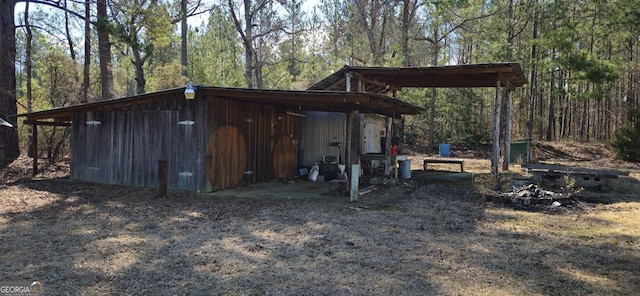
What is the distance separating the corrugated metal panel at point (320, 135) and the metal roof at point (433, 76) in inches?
43.4

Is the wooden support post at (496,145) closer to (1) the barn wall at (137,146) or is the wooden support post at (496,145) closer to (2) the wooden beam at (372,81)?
(2) the wooden beam at (372,81)

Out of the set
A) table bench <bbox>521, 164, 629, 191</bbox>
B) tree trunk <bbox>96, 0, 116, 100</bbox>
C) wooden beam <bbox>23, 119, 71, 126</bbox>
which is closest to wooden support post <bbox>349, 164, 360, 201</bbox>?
table bench <bbox>521, 164, 629, 191</bbox>

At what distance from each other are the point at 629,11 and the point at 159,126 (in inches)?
757

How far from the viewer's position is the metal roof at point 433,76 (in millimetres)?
9836

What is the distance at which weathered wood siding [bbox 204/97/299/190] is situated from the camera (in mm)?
8383

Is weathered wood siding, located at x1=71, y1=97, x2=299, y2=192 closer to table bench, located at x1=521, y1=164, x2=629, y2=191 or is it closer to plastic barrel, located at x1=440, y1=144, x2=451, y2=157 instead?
table bench, located at x1=521, y1=164, x2=629, y2=191

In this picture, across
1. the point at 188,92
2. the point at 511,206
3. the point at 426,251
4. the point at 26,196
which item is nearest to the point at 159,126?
the point at 188,92

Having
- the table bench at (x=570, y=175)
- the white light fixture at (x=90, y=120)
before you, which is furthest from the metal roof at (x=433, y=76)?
the white light fixture at (x=90, y=120)

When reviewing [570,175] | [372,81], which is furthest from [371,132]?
[570,175]

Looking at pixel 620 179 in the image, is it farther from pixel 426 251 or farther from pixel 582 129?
pixel 582 129

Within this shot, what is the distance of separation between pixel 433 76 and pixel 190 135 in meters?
6.30

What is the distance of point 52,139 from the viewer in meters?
13.0

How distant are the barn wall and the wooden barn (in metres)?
0.02

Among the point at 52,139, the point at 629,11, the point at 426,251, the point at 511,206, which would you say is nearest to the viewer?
the point at 426,251
